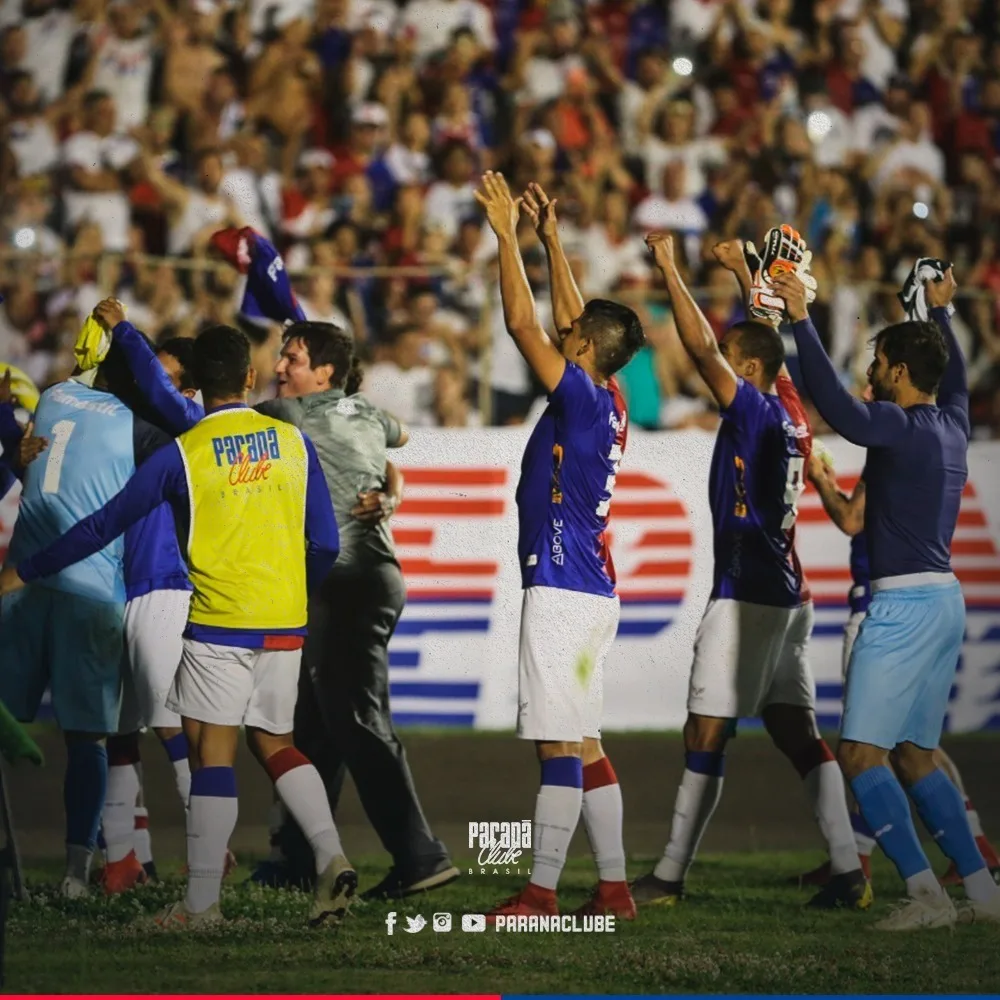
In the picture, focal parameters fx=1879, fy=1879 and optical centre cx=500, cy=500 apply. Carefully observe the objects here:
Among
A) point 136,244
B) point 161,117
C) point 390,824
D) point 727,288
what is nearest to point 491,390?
point 727,288

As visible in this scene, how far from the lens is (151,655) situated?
790 cm

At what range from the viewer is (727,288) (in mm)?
12891

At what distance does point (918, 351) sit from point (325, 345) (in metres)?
2.45

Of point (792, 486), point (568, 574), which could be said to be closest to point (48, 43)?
point (792, 486)

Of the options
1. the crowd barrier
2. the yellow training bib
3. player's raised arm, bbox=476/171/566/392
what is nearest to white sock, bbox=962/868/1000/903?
player's raised arm, bbox=476/171/566/392

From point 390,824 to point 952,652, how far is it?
243cm

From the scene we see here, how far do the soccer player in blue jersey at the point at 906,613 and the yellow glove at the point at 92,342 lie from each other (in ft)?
8.73

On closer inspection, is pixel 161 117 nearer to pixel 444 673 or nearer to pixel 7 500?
pixel 7 500

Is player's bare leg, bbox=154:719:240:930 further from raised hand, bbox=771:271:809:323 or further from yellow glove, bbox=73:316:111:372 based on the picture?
raised hand, bbox=771:271:809:323

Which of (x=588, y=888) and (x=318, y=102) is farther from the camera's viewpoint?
(x=318, y=102)

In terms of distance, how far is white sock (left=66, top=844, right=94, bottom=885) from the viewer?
7.74 meters

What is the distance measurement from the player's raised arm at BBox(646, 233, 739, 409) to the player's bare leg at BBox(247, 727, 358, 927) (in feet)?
7.40

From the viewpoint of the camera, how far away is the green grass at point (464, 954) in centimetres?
618

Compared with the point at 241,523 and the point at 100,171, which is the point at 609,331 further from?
the point at 100,171
